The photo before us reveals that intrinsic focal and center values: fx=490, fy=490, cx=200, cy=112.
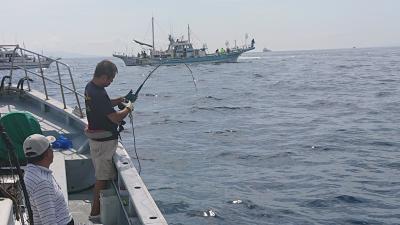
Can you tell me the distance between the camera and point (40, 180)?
3.14m

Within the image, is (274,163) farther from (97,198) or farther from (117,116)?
(117,116)

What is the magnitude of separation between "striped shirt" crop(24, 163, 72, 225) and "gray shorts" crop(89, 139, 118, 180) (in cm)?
175

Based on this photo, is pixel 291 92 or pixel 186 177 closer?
pixel 186 177

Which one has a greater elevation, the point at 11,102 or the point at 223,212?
the point at 11,102

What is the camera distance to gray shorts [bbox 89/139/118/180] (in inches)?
198

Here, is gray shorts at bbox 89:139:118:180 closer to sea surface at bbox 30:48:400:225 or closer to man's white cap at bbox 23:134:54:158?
man's white cap at bbox 23:134:54:158

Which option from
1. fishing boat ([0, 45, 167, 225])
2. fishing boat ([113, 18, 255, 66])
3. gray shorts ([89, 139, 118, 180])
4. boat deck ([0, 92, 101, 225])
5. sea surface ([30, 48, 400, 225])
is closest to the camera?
fishing boat ([0, 45, 167, 225])

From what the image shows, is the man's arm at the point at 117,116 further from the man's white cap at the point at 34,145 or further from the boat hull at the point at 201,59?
the boat hull at the point at 201,59

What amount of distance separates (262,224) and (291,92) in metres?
21.3

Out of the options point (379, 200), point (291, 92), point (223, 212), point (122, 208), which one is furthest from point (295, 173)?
point (291, 92)

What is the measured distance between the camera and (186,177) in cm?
975

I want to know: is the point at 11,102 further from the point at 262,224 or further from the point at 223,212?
the point at 262,224

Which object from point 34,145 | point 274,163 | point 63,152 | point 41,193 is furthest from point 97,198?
point 274,163

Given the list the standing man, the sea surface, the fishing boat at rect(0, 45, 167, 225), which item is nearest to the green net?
the fishing boat at rect(0, 45, 167, 225)
